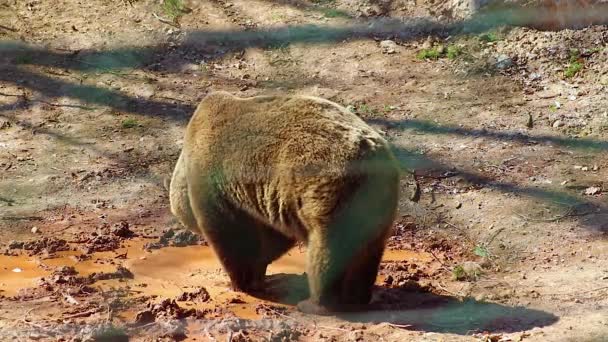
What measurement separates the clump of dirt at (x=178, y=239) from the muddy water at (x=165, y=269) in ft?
0.23

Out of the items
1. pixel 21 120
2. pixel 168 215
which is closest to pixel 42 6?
pixel 21 120

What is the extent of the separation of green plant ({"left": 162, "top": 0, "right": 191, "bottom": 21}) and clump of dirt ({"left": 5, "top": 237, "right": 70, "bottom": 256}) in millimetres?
4404

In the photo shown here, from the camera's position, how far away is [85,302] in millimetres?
5613

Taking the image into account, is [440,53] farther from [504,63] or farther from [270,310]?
[270,310]

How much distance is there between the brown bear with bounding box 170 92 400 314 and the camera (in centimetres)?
534

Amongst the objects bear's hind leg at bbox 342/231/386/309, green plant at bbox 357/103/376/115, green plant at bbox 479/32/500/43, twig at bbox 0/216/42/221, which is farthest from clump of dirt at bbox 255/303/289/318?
green plant at bbox 479/32/500/43

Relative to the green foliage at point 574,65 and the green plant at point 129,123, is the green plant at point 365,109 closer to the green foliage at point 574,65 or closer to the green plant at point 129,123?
the green foliage at point 574,65

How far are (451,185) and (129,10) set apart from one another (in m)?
4.91

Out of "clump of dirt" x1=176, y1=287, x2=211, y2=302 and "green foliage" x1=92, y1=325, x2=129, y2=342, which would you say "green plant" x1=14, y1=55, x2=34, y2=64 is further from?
"green foliage" x1=92, y1=325, x2=129, y2=342

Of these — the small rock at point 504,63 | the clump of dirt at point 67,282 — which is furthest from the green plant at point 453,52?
the clump of dirt at point 67,282

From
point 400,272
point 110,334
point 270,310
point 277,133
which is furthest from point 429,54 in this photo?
point 110,334

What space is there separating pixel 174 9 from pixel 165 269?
5053 mm

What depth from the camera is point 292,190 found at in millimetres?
5461

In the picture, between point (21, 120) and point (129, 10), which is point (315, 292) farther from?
point (129, 10)
